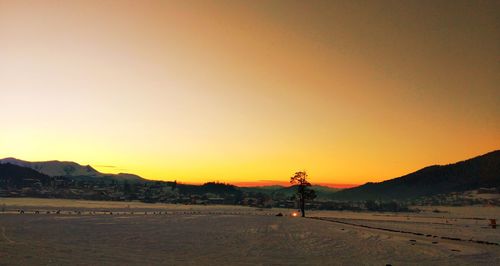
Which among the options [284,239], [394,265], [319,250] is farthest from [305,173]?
[394,265]

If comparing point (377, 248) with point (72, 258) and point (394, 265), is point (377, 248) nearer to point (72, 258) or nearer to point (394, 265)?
point (394, 265)

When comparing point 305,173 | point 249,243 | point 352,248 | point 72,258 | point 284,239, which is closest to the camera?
point 72,258

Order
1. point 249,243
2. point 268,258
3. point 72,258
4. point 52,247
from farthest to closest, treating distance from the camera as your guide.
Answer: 1. point 249,243
2. point 52,247
3. point 268,258
4. point 72,258

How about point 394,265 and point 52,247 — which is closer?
point 394,265

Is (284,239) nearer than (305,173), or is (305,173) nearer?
(284,239)

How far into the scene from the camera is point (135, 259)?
87.0 feet

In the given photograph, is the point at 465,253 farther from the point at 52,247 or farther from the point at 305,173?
the point at 305,173

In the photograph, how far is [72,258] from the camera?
2606cm

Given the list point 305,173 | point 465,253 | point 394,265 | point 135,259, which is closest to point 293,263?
point 394,265

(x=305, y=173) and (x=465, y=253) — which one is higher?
(x=305, y=173)

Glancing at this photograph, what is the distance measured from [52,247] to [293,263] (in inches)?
688

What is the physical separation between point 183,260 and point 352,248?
1481 centimetres

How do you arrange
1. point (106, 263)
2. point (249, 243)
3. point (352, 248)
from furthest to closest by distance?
1. point (249, 243)
2. point (352, 248)
3. point (106, 263)

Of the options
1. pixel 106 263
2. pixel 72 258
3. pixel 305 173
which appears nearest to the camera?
pixel 106 263
